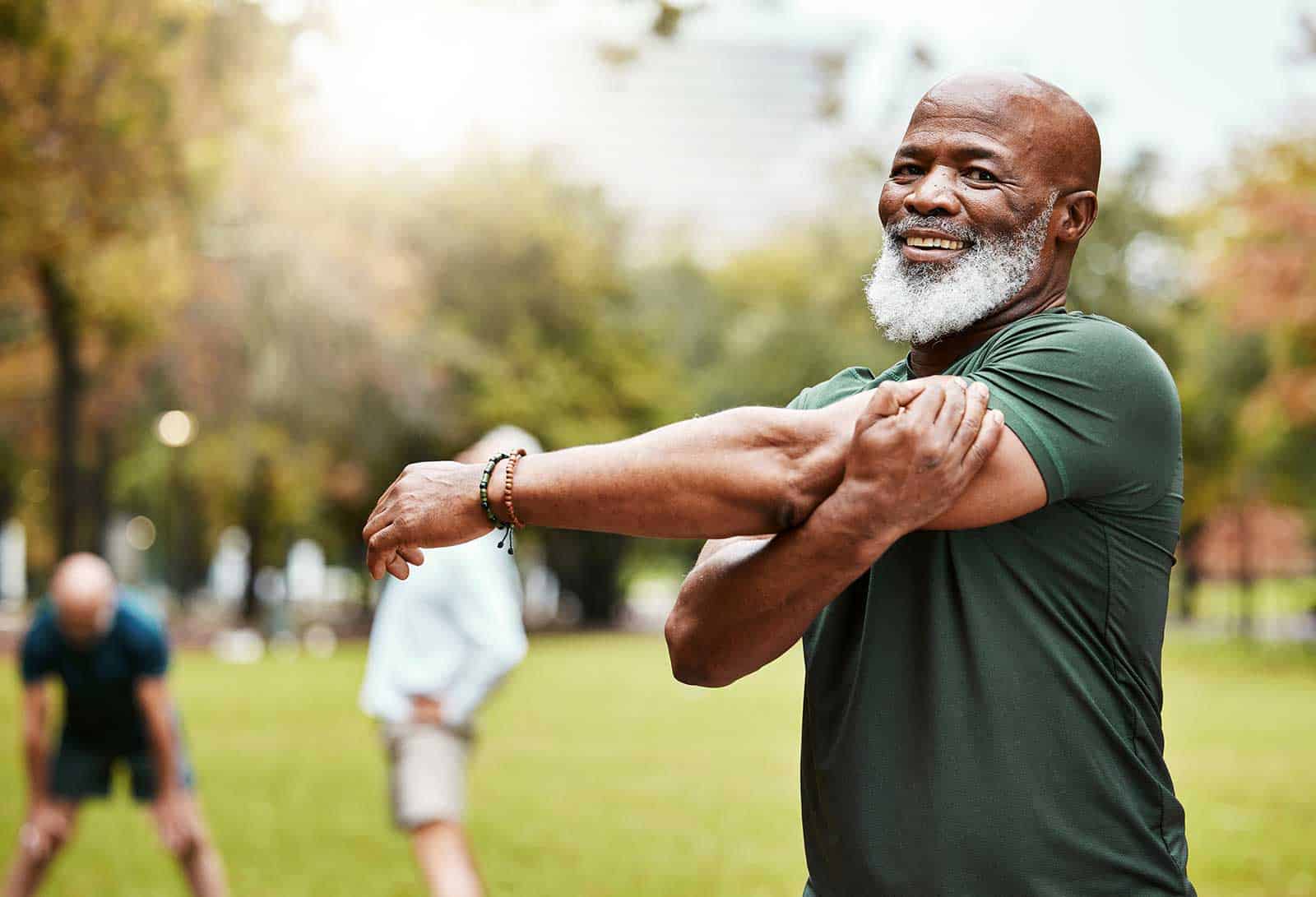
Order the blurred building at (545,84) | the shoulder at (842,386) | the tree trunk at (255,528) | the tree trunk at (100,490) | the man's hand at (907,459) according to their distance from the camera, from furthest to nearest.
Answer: the tree trunk at (255,528), the tree trunk at (100,490), the blurred building at (545,84), the shoulder at (842,386), the man's hand at (907,459)

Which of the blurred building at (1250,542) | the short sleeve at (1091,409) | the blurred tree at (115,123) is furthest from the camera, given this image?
the blurred building at (1250,542)

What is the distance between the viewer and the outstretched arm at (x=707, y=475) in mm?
2322

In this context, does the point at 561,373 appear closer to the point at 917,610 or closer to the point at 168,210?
the point at 168,210

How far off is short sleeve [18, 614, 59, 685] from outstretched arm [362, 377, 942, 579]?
596cm

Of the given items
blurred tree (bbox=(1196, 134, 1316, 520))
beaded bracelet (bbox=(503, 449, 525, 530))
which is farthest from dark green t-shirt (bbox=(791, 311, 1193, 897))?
blurred tree (bbox=(1196, 134, 1316, 520))

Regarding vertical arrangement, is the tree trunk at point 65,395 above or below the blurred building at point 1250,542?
above

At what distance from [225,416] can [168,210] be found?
11.0m

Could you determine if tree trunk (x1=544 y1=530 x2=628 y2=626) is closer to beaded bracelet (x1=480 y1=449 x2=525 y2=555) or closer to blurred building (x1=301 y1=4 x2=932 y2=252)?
blurred building (x1=301 y1=4 x2=932 y2=252)

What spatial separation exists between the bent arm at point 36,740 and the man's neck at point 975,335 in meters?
6.24

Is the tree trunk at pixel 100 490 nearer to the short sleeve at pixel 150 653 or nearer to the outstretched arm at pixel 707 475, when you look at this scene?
the short sleeve at pixel 150 653

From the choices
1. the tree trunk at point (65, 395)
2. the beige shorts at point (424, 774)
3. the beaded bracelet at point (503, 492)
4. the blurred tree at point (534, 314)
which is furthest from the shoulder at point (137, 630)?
the blurred tree at point (534, 314)

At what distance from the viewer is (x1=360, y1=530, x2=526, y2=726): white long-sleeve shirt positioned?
6.80 m

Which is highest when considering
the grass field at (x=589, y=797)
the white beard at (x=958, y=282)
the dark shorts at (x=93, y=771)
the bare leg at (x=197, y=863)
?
the white beard at (x=958, y=282)

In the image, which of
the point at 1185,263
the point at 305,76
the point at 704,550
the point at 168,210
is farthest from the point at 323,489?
the point at 704,550
